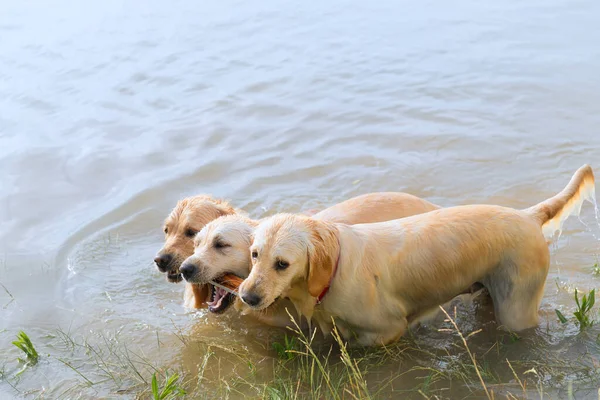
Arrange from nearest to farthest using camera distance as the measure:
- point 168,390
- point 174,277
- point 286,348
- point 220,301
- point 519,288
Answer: point 168,390 < point 519,288 < point 286,348 < point 220,301 < point 174,277

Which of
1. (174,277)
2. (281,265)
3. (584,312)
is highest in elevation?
(281,265)

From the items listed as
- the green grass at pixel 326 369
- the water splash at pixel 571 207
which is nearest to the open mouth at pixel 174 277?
the green grass at pixel 326 369

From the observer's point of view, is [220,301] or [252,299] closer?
[252,299]

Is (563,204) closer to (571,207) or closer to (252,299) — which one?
(571,207)

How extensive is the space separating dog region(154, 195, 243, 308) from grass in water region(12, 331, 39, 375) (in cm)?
116

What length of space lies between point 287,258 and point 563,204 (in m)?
2.20

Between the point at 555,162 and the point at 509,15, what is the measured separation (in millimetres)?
6325

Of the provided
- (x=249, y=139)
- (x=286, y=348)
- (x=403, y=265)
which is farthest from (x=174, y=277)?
(x=249, y=139)

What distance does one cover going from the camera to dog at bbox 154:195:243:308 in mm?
6062

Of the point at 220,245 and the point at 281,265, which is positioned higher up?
the point at 281,265

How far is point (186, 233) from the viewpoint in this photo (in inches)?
244

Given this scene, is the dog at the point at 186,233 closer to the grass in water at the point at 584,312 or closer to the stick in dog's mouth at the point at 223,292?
the stick in dog's mouth at the point at 223,292

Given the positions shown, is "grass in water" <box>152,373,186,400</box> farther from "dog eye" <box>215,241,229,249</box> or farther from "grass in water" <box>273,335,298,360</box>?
"dog eye" <box>215,241,229,249</box>

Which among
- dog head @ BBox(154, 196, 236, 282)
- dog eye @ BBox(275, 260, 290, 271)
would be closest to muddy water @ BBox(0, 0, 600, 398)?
dog head @ BBox(154, 196, 236, 282)
